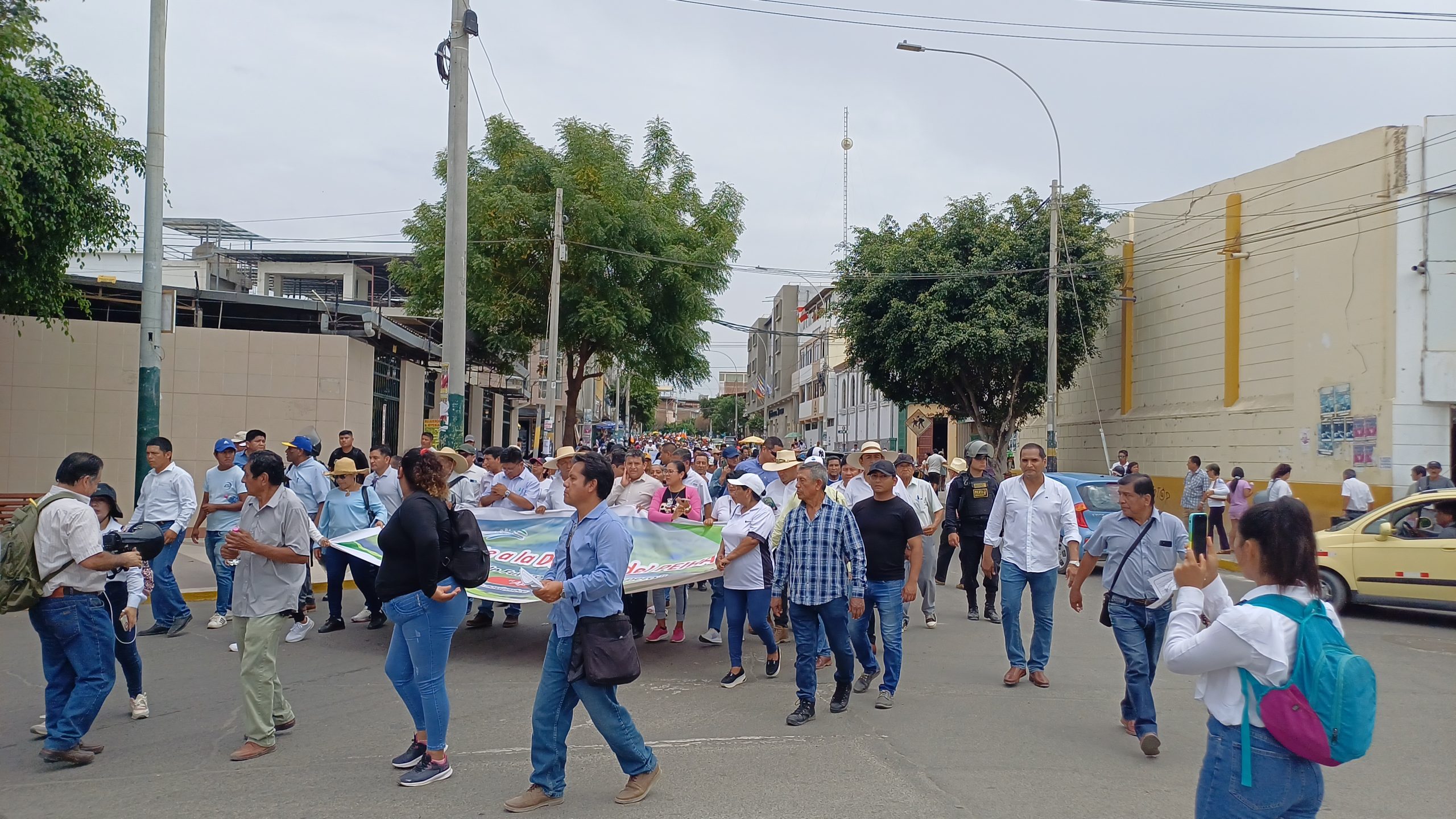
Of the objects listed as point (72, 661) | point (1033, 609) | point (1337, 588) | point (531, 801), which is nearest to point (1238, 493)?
point (1337, 588)

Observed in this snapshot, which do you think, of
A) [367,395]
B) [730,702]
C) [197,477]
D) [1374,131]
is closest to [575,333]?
[367,395]

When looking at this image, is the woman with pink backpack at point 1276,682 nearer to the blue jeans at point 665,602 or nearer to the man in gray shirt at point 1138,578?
the man in gray shirt at point 1138,578

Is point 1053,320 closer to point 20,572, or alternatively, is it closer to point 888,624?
point 888,624

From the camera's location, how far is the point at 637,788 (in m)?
5.30

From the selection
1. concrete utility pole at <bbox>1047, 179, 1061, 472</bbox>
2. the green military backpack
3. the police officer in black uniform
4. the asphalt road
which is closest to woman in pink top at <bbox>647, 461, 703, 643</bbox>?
the asphalt road

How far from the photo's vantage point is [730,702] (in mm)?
7500

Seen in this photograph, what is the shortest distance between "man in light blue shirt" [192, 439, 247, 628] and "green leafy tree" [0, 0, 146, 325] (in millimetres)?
4878

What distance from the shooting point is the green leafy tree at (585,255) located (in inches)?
1051

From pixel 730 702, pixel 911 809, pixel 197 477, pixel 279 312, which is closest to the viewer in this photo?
pixel 911 809

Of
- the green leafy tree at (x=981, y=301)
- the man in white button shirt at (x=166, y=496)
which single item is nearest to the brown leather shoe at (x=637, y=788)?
the man in white button shirt at (x=166, y=496)

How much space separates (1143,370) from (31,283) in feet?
84.5

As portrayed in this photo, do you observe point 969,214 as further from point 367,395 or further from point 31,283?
point 31,283

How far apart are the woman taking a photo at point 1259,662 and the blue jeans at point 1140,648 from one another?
315cm

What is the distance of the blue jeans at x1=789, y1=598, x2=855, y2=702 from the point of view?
6.94 m
